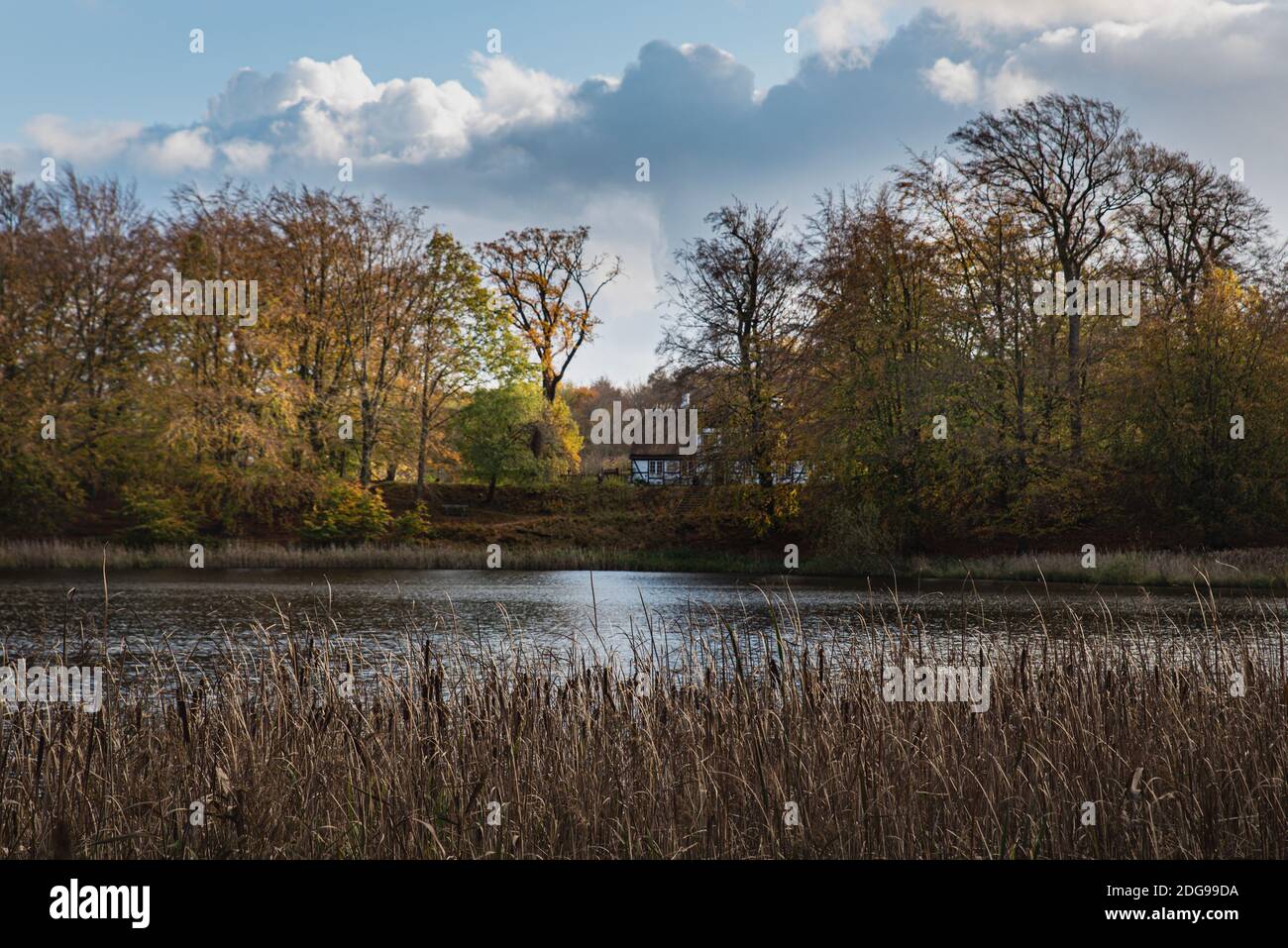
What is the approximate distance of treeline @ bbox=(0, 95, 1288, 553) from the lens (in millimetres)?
32406

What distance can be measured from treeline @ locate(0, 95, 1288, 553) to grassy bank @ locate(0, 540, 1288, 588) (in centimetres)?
122

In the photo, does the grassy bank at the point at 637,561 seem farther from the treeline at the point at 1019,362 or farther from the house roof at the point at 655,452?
the house roof at the point at 655,452

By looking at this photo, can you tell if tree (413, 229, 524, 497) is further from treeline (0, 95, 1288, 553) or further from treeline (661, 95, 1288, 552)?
treeline (661, 95, 1288, 552)

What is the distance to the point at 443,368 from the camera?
44812 millimetres

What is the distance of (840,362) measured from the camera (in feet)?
119

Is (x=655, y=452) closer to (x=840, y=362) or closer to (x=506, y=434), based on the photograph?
(x=506, y=434)

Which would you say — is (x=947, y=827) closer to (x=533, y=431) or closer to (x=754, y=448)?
(x=754, y=448)

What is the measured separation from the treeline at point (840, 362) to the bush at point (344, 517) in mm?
130

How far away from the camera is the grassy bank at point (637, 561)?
91.4 ft

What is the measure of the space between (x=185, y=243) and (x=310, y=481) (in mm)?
9507

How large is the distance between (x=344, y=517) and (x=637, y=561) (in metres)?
10.4

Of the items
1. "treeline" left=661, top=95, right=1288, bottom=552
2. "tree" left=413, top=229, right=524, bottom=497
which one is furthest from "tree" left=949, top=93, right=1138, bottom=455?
"tree" left=413, top=229, right=524, bottom=497
